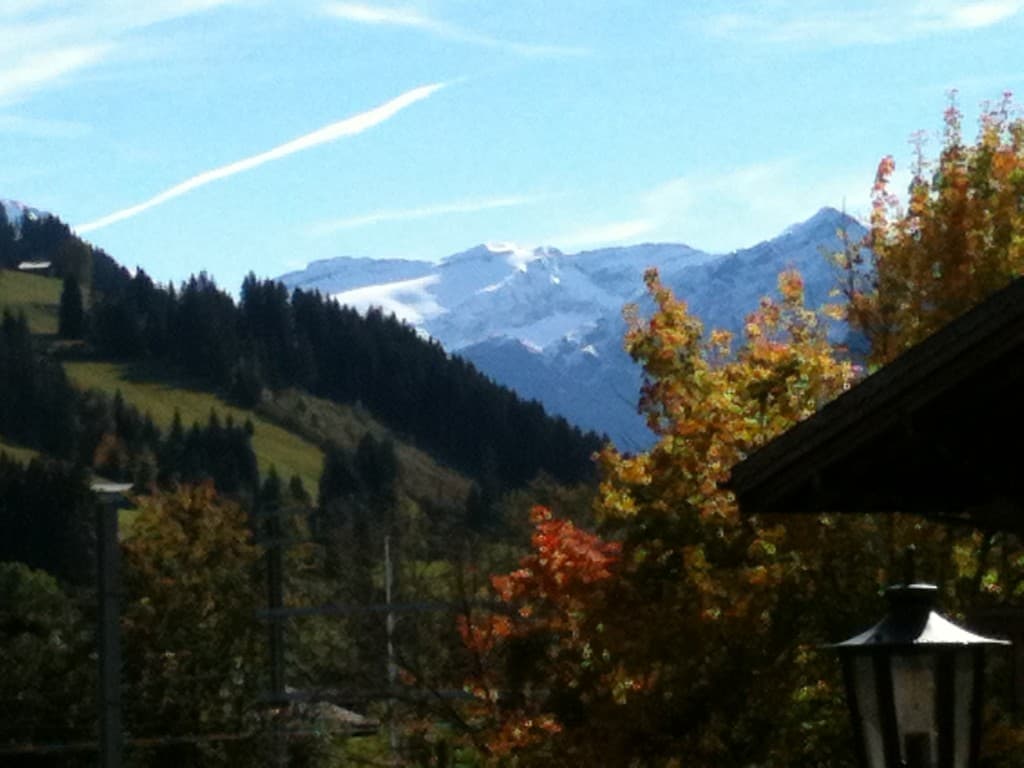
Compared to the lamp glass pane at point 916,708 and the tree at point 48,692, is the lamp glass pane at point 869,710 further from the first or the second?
the tree at point 48,692

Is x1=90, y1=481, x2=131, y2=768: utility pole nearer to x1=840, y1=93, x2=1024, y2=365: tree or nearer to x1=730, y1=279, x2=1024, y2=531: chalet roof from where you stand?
x1=840, y1=93, x2=1024, y2=365: tree

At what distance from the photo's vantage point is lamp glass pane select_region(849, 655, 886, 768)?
32.1 feet

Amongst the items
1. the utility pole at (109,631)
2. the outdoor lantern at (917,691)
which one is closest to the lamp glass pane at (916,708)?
the outdoor lantern at (917,691)

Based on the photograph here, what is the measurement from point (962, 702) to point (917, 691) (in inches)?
7.4

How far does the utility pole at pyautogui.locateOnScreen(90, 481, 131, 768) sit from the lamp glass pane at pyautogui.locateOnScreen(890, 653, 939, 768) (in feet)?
62.3

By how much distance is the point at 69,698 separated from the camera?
179 feet

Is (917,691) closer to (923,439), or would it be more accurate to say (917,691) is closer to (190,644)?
(923,439)

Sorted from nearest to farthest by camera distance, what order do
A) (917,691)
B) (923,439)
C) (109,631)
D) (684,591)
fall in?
(917,691) → (923,439) → (684,591) → (109,631)

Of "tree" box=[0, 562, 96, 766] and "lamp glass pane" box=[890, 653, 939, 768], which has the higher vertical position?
"lamp glass pane" box=[890, 653, 939, 768]

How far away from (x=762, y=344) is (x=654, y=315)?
1117mm

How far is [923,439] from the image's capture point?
10.9 m

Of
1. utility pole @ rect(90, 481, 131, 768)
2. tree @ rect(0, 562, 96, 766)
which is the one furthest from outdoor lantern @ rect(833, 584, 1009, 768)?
tree @ rect(0, 562, 96, 766)

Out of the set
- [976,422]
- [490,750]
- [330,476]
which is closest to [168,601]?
[490,750]

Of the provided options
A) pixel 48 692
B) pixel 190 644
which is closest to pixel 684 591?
pixel 48 692
